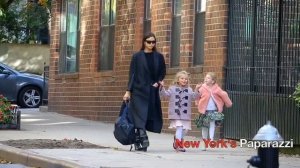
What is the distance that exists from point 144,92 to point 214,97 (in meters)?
1.49

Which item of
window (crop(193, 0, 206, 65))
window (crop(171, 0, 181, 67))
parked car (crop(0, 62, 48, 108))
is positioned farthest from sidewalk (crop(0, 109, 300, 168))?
parked car (crop(0, 62, 48, 108))

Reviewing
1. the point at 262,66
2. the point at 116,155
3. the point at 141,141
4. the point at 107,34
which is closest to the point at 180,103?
the point at 141,141

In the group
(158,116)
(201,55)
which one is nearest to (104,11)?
(201,55)

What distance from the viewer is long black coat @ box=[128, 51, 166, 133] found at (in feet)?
49.3

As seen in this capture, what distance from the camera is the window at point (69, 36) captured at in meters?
26.0

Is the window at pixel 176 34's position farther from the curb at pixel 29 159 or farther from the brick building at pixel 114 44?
the curb at pixel 29 159

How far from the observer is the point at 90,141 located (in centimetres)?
1725

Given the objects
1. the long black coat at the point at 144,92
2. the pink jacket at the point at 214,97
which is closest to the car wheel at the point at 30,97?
the pink jacket at the point at 214,97

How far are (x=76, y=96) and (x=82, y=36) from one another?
1.57 meters

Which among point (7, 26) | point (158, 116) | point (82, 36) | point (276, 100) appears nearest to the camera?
point (158, 116)

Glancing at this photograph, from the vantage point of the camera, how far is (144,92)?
49.4ft

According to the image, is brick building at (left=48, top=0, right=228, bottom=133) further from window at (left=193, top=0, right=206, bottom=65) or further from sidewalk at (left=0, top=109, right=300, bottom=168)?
sidewalk at (left=0, top=109, right=300, bottom=168)

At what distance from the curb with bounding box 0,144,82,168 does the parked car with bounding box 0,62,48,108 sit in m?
13.8

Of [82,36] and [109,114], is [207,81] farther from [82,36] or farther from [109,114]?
[82,36]
